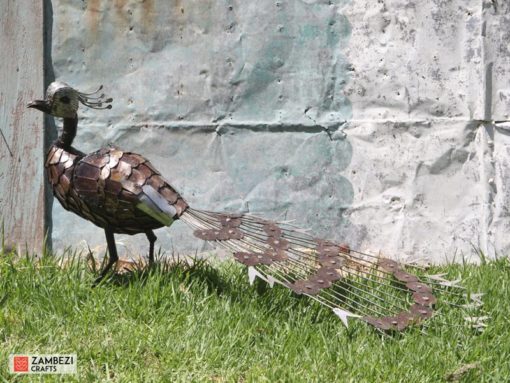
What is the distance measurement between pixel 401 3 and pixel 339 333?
8.01 feet

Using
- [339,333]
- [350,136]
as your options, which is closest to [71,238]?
[350,136]

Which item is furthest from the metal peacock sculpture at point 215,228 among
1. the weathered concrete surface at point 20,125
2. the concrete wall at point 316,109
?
the weathered concrete surface at point 20,125

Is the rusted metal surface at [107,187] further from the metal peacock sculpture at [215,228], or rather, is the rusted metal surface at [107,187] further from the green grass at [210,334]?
the green grass at [210,334]

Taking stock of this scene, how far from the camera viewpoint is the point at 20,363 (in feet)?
11.7

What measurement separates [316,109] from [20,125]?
1.94 meters

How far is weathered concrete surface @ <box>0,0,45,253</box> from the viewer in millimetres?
5727

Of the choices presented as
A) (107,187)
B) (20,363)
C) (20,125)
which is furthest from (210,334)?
(20,125)

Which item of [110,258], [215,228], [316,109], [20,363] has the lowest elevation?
[20,363]

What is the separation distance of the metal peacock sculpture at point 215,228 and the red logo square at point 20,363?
0.92 m

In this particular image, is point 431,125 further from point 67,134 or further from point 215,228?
point 67,134

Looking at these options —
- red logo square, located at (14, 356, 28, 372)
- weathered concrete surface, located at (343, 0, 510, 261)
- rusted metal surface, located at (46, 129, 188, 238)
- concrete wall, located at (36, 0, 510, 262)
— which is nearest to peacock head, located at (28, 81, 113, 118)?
rusted metal surface, located at (46, 129, 188, 238)

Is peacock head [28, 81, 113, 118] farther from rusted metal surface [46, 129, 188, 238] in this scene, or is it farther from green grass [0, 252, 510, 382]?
green grass [0, 252, 510, 382]

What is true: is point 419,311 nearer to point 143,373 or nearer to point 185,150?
point 143,373

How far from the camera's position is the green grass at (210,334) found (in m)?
3.65
